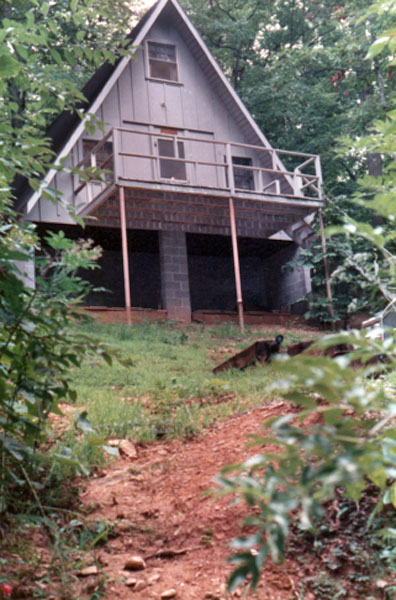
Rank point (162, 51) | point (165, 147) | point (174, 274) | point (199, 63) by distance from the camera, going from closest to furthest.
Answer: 1. point (174, 274)
2. point (165, 147)
3. point (162, 51)
4. point (199, 63)

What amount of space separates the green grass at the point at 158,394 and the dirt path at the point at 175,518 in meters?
0.24

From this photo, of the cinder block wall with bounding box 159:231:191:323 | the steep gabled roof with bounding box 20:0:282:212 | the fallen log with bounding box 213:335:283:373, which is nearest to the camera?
the fallen log with bounding box 213:335:283:373

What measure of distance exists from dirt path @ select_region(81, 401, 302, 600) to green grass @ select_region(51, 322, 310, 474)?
9.5 inches

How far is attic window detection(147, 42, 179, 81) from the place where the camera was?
60.6 ft

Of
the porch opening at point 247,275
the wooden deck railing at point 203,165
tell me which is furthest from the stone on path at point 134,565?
the porch opening at point 247,275

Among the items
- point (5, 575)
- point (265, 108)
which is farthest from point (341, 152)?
point (265, 108)

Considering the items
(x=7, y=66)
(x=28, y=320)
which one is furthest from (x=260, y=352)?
(x=7, y=66)

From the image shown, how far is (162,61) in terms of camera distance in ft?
61.2

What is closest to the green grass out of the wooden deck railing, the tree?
the wooden deck railing

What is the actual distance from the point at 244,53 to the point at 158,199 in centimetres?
1271

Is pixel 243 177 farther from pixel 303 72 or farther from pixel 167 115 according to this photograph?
pixel 303 72

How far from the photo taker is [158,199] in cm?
1580

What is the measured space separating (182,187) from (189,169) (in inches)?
110

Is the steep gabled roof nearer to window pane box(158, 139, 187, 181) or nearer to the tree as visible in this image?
window pane box(158, 139, 187, 181)
